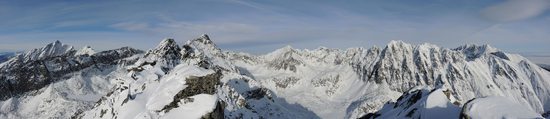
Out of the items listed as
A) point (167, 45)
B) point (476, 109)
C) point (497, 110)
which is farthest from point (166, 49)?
point (497, 110)

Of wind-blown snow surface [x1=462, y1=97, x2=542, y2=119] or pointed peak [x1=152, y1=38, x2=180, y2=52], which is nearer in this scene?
wind-blown snow surface [x1=462, y1=97, x2=542, y2=119]

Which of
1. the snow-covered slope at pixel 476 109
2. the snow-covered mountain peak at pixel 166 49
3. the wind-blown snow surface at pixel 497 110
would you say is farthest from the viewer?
the snow-covered mountain peak at pixel 166 49

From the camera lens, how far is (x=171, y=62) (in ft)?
516

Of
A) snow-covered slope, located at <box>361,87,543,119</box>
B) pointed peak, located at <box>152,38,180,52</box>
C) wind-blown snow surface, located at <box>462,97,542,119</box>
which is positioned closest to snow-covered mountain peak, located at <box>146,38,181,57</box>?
pointed peak, located at <box>152,38,180,52</box>

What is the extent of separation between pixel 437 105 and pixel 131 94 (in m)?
47.1

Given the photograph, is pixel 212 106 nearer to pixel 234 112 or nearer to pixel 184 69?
pixel 184 69

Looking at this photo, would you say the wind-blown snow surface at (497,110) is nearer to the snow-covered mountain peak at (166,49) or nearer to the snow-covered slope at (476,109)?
the snow-covered slope at (476,109)

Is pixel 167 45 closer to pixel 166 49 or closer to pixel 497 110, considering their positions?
pixel 166 49

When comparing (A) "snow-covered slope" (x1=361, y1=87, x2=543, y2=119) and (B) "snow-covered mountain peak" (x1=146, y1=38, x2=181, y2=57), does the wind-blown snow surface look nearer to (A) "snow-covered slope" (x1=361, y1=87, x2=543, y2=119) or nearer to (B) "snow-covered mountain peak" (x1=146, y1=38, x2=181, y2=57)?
(A) "snow-covered slope" (x1=361, y1=87, x2=543, y2=119)

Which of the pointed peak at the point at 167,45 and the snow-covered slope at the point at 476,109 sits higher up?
the snow-covered slope at the point at 476,109

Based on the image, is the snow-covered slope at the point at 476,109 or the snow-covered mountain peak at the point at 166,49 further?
the snow-covered mountain peak at the point at 166,49

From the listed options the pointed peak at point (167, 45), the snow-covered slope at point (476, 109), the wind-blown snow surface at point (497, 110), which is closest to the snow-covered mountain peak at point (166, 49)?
the pointed peak at point (167, 45)

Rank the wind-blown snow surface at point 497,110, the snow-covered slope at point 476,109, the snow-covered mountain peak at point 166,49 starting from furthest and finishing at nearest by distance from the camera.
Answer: the snow-covered mountain peak at point 166,49
the snow-covered slope at point 476,109
the wind-blown snow surface at point 497,110

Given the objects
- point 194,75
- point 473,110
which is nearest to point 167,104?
point 194,75
